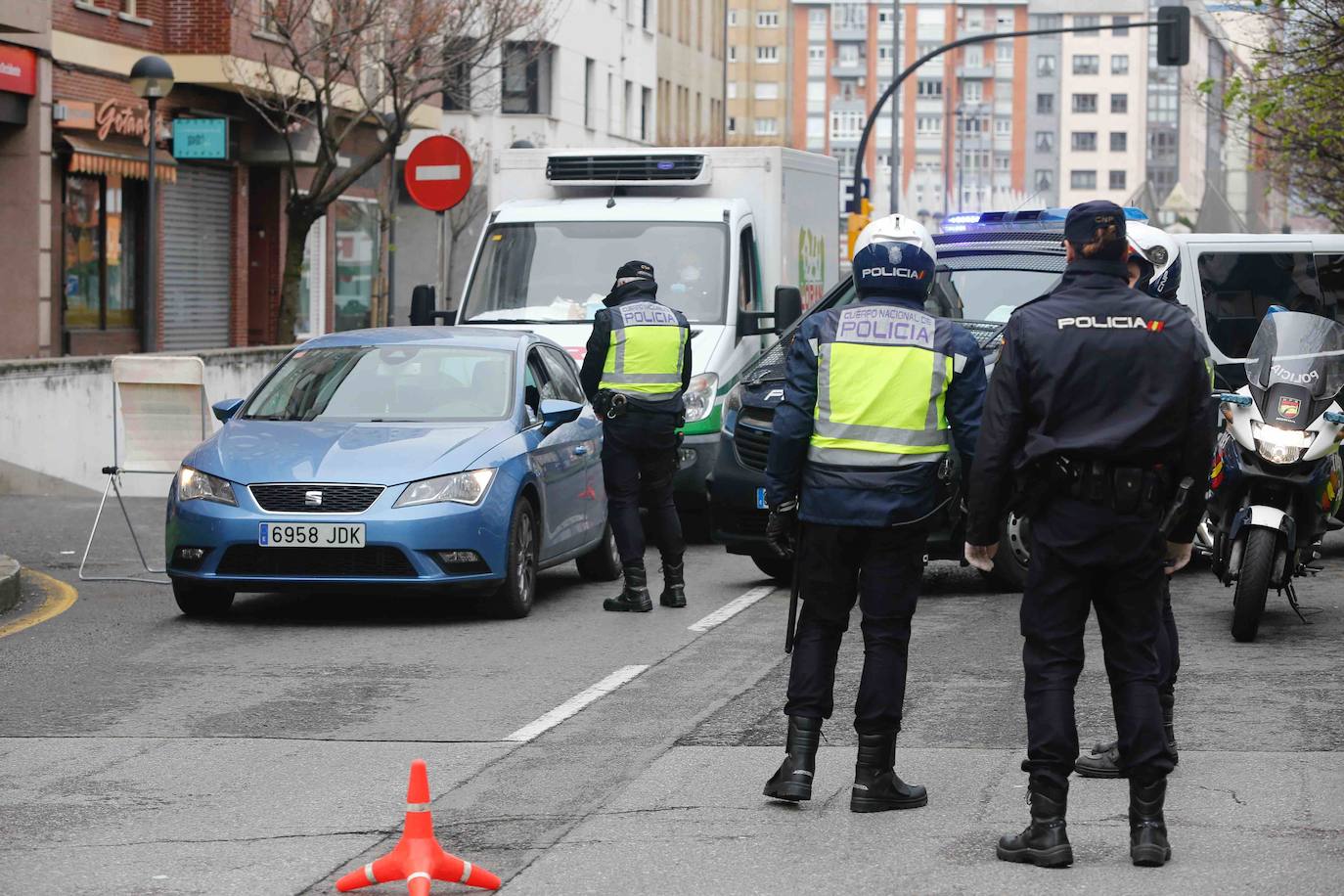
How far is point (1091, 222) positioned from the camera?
241 inches

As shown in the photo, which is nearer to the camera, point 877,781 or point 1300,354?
point 877,781

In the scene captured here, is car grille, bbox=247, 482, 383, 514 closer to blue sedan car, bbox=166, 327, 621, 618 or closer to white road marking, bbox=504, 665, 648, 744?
blue sedan car, bbox=166, 327, 621, 618

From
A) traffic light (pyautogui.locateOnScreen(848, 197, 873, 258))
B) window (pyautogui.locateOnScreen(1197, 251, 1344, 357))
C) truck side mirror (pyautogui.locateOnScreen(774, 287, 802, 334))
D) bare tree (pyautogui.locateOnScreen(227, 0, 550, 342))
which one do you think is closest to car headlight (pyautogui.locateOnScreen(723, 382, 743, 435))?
truck side mirror (pyautogui.locateOnScreen(774, 287, 802, 334))

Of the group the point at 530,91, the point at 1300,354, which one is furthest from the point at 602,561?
the point at 530,91

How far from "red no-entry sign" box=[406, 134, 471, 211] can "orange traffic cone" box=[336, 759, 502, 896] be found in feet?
43.2

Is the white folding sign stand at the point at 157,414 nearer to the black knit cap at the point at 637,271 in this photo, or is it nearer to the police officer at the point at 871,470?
the black knit cap at the point at 637,271

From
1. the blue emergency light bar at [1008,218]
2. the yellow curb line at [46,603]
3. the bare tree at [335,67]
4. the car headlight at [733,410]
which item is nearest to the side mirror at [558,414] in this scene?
the car headlight at [733,410]

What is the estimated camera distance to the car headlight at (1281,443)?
1016 cm

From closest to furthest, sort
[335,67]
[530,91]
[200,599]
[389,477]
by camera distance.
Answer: [389,477], [200,599], [335,67], [530,91]

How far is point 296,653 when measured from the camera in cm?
1013

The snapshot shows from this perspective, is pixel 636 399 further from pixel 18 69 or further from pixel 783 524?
pixel 18 69

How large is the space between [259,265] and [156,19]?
555 cm

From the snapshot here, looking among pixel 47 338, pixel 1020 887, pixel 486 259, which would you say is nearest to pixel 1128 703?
pixel 1020 887

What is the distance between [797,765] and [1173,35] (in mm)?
28082
